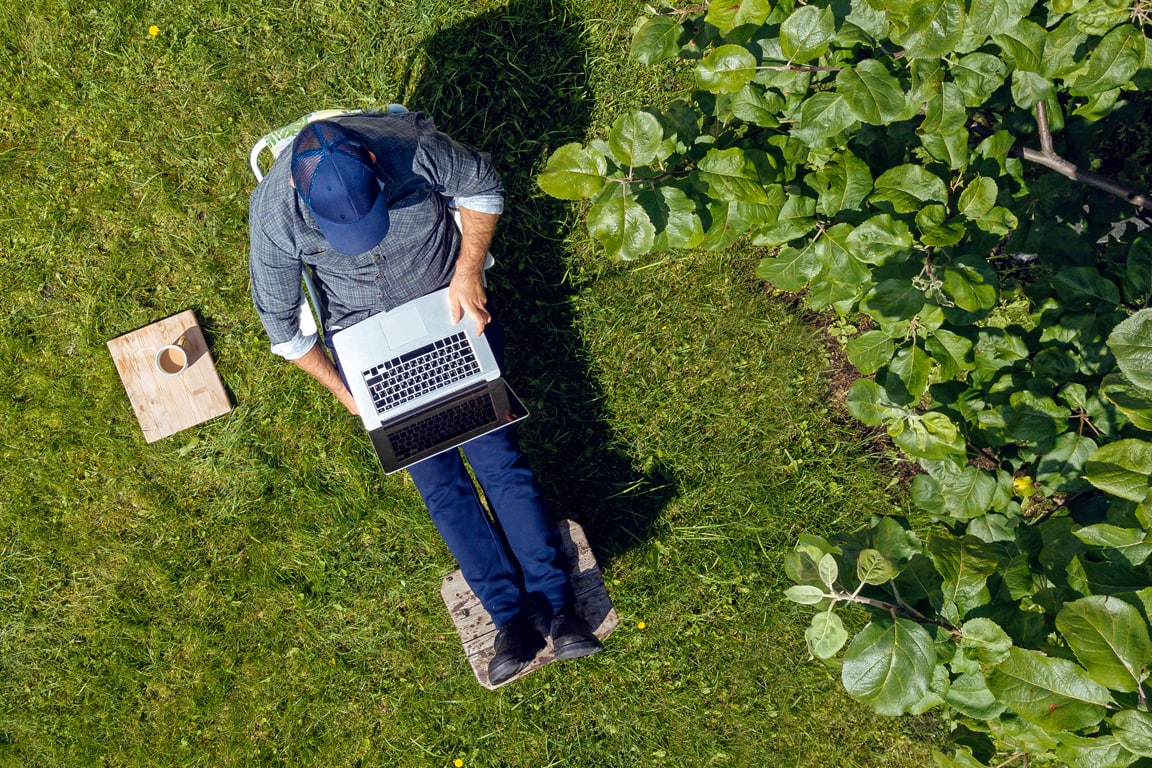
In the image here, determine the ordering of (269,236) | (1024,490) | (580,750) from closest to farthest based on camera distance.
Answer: (1024,490)
(269,236)
(580,750)

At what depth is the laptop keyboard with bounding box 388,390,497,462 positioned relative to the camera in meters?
3.55

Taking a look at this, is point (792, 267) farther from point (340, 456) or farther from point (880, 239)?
point (340, 456)

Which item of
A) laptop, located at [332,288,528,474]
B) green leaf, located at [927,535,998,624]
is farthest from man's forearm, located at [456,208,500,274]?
green leaf, located at [927,535,998,624]

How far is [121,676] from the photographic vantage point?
4461 mm

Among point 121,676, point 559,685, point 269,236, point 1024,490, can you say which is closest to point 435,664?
point 559,685

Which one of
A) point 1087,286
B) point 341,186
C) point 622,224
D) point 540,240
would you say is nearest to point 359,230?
point 341,186

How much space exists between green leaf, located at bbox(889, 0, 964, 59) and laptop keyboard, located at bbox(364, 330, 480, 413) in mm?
2270

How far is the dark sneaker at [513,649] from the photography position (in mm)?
3691

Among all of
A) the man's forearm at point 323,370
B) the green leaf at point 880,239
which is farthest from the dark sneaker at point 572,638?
the green leaf at point 880,239

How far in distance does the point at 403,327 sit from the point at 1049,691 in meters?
2.73

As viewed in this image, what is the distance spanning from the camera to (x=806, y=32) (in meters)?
1.80

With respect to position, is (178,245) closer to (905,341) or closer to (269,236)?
(269,236)

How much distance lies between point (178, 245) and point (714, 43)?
350 cm

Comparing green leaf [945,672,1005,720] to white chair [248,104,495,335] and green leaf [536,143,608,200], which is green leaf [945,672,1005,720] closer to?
green leaf [536,143,608,200]
